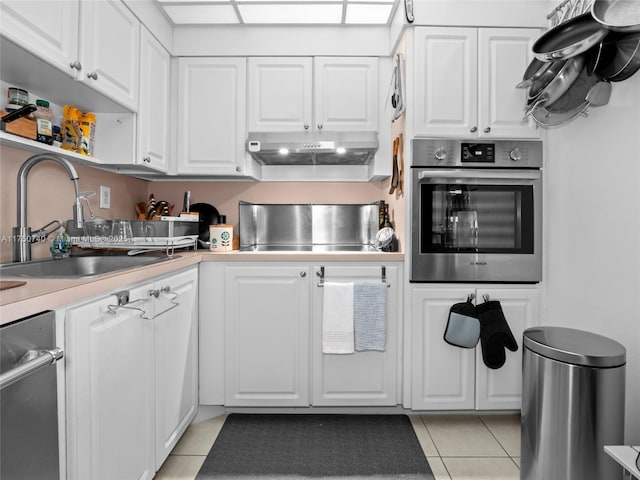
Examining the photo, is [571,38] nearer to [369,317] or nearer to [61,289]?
[369,317]

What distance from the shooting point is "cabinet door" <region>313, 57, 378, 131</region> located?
7.61 feet

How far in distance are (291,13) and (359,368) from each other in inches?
82.5

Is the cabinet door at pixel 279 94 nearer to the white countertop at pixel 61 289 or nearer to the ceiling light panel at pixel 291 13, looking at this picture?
the ceiling light panel at pixel 291 13

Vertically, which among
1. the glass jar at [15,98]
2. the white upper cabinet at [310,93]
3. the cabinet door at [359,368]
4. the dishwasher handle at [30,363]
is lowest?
the cabinet door at [359,368]

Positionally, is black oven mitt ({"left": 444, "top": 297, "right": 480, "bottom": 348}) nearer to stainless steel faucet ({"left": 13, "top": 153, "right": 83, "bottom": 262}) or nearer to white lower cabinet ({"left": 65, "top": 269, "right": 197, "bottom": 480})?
white lower cabinet ({"left": 65, "top": 269, "right": 197, "bottom": 480})

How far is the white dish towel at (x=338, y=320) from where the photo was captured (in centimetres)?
196

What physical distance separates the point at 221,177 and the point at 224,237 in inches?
18.5

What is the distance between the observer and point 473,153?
1968mm

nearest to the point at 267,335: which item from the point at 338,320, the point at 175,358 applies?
the point at 338,320

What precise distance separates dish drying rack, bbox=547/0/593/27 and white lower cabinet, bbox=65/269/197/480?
6.92ft

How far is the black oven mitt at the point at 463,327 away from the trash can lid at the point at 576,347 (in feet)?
1.47

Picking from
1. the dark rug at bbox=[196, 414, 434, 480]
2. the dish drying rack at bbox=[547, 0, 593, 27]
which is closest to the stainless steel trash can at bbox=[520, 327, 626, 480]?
the dark rug at bbox=[196, 414, 434, 480]

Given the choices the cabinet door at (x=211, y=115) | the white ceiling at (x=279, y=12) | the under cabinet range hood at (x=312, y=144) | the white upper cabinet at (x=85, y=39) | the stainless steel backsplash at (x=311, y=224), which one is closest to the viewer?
the white upper cabinet at (x=85, y=39)

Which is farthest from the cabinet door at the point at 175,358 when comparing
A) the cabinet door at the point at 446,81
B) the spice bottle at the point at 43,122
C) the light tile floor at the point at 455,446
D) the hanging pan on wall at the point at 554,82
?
the hanging pan on wall at the point at 554,82
